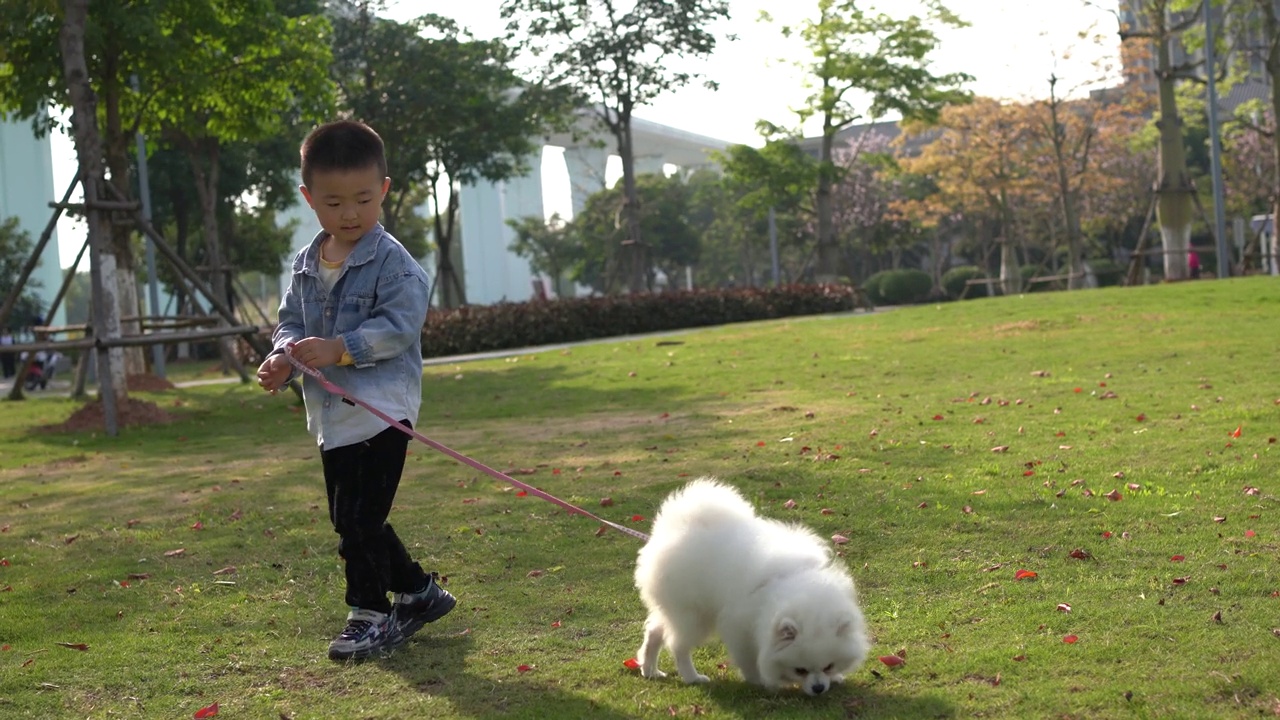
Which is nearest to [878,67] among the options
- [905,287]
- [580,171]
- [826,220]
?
[826,220]

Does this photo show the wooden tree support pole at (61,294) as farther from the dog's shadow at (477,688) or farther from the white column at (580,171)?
the white column at (580,171)

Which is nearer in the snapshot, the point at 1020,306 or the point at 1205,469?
the point at 1205,469

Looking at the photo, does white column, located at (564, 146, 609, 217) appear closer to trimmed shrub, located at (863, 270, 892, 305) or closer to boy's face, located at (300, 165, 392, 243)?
trimmed shrub, located at (863, 270, 892, 305)

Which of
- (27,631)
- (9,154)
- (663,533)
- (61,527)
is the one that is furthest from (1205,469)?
(9,154)

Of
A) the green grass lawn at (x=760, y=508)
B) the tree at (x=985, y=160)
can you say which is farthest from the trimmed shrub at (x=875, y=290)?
the green grass lawn at (x=760, y=508)

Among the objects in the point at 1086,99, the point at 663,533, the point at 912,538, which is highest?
the point at 1086,99

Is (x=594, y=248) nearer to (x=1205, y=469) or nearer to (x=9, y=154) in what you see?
(x=9, y=154)

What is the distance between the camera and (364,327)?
4.52m

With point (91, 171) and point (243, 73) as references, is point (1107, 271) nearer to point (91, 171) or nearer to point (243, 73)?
point (243, 73)

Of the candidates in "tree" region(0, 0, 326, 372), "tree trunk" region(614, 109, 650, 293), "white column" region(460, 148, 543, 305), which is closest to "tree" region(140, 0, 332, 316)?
"tree" region(0, 0, 326, 372)

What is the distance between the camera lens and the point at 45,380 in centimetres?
2703

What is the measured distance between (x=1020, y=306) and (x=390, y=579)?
1825 cm

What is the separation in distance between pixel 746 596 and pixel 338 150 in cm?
208

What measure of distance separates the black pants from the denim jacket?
0.08 metres
